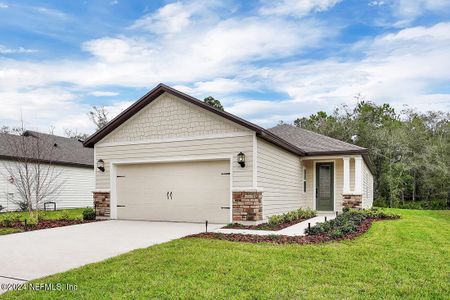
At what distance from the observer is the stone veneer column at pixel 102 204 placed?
12.0m

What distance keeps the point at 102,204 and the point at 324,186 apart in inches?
358

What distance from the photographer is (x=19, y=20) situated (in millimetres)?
10789

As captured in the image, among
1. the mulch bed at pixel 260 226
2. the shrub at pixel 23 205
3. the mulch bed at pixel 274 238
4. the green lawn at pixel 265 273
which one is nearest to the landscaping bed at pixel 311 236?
the mulch bed at pixel 274 238

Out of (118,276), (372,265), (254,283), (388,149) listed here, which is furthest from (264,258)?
(388,149)

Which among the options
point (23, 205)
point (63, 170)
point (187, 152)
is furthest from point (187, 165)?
point (63, 170)

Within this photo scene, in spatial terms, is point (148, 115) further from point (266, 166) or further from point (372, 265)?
point (372, 265)

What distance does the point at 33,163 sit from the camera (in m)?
16.5

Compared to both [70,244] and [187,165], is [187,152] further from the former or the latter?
[70,244]

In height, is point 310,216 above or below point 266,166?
below

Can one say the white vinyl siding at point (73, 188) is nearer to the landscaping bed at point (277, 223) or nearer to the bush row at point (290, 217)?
the landscaping bed at point (277, 223)

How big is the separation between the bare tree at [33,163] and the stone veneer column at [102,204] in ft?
15.8

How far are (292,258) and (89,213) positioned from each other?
862 cm

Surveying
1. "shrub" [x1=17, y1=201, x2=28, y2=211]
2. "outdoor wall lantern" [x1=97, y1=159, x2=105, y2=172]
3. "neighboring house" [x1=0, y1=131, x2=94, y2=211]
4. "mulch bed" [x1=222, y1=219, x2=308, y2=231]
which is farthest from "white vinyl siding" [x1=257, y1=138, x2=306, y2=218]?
"shrub" [x1=17, y1=201, x2=28, y2=211]

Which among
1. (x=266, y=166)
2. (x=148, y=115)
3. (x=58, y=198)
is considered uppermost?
(x=148, y=115)
